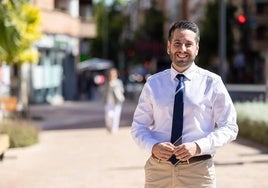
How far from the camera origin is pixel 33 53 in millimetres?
22719

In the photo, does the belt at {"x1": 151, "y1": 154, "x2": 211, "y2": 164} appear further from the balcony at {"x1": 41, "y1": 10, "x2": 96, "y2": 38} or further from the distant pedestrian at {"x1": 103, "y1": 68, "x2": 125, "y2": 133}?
the balcony at {"x1": 41, "y1": 10, "x2": 96, "y2": 38}

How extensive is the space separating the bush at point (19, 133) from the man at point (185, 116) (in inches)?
423

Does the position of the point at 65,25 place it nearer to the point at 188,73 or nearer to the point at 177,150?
the point at 188,73

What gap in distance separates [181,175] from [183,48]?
747mm

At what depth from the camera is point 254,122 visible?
52.5 feet

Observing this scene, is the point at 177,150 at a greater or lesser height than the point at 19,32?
greater

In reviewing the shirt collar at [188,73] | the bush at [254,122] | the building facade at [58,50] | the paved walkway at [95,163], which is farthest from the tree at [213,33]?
the shirt collar at [188,73]

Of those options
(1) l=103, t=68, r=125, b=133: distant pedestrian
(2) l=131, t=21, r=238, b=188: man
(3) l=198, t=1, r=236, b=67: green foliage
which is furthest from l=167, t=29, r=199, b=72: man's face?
(3) l=198, t=1, r=236, b=67: green foliage

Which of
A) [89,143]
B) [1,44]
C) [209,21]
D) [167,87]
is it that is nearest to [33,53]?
[89,143]

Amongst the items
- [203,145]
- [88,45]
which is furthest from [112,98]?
[88,45]

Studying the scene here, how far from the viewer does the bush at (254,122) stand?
15.2m

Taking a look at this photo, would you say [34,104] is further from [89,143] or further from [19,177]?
[19,177]

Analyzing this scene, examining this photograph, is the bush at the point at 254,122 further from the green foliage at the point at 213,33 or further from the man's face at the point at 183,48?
the green foliage at the point at 213,33

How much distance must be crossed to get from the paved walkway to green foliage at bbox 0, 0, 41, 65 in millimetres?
2184
